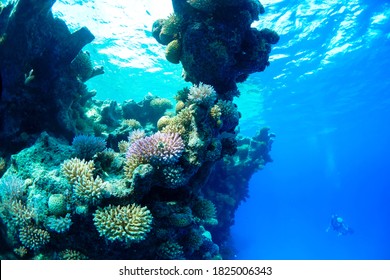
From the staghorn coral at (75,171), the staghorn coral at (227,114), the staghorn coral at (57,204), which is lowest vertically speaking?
the staghorn coral at (57,204)

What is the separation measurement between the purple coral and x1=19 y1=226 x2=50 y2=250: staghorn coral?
1921 millimetres

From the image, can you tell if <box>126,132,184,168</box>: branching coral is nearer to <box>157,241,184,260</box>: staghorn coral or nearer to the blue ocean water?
<box>157,241,184,260</box>: staghorn coral

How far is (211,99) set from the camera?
5.62 meters

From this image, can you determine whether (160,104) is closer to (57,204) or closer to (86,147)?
(86,147)

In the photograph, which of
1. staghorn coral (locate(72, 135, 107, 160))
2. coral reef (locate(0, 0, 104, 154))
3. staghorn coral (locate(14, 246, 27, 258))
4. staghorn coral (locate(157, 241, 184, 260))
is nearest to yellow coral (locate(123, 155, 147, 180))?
staghorn coral (locate(72, 135, 107, 160))

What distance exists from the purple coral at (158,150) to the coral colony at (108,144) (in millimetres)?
19

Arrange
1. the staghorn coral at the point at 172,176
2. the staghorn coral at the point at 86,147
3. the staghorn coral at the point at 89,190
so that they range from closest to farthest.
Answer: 1. the staghorn coral at the point at 89,190
2. the staghorn coral at the point at 172,176
3. the staghorn coral at the point at 86,147

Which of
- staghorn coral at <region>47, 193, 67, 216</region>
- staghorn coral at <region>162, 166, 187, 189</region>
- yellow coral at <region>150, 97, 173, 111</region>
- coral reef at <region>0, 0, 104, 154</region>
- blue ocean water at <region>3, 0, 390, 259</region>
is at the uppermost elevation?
blue ocean water at <region>3, 0, 390, 259</region>

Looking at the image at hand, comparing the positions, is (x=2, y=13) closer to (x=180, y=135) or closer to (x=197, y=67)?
(x=197, y=67)

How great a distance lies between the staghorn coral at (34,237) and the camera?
15.3ft

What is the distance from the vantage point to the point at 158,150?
Answer: 4.94 m

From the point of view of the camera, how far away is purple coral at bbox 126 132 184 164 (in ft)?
16.1

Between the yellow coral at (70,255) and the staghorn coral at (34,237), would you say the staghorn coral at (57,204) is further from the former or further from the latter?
the yellow coral at (70,255)

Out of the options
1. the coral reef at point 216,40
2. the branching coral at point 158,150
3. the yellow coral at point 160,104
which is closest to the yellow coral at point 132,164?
the branching coral at point 158,150
